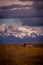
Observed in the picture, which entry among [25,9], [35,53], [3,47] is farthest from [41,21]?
[3,47]

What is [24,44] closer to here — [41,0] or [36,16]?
[36,16]

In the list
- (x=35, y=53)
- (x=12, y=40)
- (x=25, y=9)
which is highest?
(x=25, y=9)

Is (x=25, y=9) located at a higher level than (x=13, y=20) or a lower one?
higher

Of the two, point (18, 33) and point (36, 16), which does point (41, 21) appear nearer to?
point (36, 16)

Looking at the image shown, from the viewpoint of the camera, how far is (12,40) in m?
1.84

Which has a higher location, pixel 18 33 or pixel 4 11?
pixel 4 11

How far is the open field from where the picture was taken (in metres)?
1.77

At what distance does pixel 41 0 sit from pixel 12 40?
57cm

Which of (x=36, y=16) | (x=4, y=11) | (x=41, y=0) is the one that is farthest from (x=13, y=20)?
(x=41, y=0)

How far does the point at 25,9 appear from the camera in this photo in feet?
6.09

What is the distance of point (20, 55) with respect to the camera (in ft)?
5.91

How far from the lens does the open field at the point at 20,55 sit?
1770 mm

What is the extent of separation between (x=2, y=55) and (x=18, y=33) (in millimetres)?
307

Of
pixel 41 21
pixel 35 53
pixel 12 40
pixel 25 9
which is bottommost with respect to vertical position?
pixel 35 53
